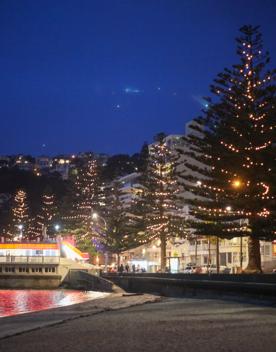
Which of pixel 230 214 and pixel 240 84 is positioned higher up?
pixel 240 84

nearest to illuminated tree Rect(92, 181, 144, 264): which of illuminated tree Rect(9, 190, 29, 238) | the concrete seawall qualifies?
the concrete seawall

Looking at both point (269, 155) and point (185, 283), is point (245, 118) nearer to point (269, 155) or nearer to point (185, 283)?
point (269, 155)

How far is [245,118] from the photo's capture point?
33688 millimetres

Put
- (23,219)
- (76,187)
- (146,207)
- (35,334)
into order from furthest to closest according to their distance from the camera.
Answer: (23,219) → (76,187) → (146,207) → (35,334)

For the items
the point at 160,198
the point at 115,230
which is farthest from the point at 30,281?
the point at 160,198

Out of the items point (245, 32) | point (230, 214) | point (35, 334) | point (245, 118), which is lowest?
point (35, 334)

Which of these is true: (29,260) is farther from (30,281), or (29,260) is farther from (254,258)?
(254,258)

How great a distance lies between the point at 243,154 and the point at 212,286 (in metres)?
13.7

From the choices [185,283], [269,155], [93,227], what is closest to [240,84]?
[269,155]

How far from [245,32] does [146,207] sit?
81.4 ft

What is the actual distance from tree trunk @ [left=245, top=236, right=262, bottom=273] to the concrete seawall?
5.04m

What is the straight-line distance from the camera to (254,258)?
33.0 metres

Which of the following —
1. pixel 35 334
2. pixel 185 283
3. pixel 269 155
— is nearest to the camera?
pixel 35 334

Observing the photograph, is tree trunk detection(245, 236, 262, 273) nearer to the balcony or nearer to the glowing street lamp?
the glowing street lamp
